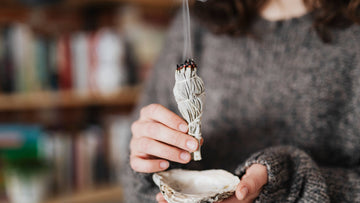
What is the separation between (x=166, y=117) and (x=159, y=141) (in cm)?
5

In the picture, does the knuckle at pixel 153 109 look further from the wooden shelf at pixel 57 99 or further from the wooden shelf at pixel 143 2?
the wooden shelf at pixel 143 2

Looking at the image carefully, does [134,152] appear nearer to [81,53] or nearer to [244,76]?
[244,76]

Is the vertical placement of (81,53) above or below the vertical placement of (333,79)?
above

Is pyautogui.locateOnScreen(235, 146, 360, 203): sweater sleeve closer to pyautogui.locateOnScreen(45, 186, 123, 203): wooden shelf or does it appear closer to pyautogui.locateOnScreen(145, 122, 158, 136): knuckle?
pyautogui.locateOnScreen(145, 122, 158, 136): knuckle

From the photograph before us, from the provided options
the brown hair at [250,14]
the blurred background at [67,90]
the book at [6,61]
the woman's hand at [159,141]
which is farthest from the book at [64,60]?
the woman's hand at [159,141]

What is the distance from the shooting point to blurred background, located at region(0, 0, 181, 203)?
1.16m

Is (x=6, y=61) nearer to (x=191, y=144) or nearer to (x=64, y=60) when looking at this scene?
(x=64, y=60)

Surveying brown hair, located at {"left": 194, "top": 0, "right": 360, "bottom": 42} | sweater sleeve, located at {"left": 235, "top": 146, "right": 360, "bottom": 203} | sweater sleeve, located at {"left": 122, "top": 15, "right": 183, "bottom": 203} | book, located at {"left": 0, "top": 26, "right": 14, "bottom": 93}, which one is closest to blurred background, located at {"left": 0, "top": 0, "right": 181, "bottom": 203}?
book, located at {"left": 0, "top": 26, "right": 14, "bottom": 93}

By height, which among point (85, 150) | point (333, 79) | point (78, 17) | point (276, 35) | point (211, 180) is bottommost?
point (85, 150)

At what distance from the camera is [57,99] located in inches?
48.4

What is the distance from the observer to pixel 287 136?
2.23 ft

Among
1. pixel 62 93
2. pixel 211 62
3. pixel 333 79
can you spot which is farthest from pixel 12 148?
pixel 333 79

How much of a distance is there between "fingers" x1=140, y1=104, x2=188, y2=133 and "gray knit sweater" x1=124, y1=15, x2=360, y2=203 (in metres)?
0.13

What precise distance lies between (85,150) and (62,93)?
0.25 metres
